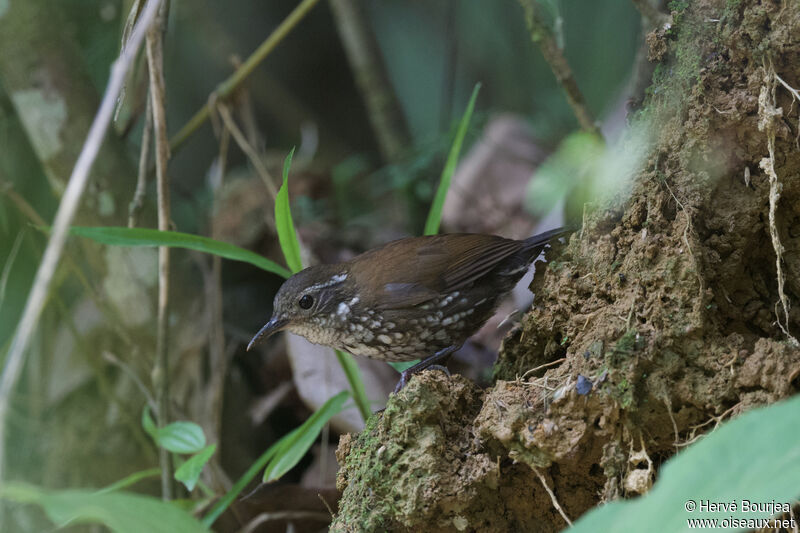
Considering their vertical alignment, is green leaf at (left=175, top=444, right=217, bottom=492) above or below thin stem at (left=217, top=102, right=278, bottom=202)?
below

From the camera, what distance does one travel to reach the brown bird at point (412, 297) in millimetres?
3160

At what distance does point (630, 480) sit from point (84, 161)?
162cm

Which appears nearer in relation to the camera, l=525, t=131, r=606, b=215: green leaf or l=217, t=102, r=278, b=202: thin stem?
l=525, t=131, r=606, b=215: green leaf

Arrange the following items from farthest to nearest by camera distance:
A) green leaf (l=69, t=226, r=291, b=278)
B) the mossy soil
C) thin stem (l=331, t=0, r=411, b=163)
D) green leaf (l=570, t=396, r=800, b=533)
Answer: thin stem (l=331, t=0, r=411, b=163)
green leaf (l=69, t=226, r=291, b=278)
the mossy soil
green leaf (l=570, t=396, r=800, b=533)

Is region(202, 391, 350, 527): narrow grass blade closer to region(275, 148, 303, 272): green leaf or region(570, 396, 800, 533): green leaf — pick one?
region(275, 148, 303, 272): green leaf

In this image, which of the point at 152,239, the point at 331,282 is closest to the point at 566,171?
the point at 331,282

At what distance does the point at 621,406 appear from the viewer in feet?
6.68

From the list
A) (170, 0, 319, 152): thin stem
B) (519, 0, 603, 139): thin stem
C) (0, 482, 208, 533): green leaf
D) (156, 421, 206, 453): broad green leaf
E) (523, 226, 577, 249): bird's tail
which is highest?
(170, 0, 319, 152): thin stem

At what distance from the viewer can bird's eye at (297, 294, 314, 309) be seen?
131 inches

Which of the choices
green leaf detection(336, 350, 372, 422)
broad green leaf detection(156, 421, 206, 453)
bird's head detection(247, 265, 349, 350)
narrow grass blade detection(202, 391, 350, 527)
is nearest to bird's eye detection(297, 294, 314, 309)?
bird's head detection(247, 265, 349, 350)

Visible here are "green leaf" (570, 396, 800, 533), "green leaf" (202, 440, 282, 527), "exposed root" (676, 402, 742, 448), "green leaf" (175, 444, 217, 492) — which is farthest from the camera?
"green leaf" (202, 440, 282, 527)

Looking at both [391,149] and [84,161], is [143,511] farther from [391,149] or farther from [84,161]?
[391,149]

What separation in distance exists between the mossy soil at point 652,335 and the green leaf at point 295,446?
0.52 meters

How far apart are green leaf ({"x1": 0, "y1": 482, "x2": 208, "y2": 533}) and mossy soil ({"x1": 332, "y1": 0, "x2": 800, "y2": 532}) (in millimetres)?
871
